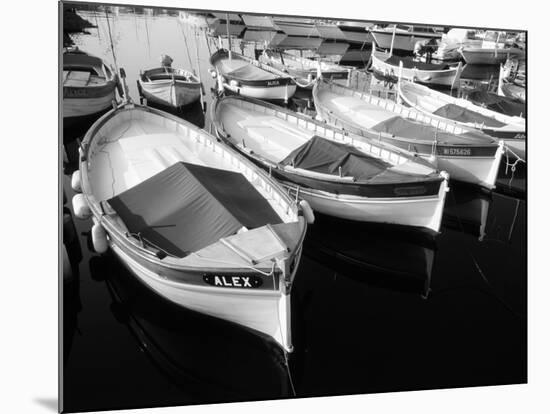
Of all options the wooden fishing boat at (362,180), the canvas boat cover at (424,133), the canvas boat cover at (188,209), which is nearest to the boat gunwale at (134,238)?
the canvas boat cover at (188,209)

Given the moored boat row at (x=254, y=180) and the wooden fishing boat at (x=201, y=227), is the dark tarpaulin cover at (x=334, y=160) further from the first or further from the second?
the wooden fishing boat at (x=201, y=227)

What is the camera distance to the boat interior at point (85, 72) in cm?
1188

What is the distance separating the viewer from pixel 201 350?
5.67 metres

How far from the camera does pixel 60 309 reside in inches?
183

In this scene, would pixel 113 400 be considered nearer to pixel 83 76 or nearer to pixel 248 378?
pixel 248 378

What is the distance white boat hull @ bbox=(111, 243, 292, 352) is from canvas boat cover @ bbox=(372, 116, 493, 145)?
7.05m

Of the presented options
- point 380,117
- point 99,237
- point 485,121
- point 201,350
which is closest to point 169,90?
point 380,117

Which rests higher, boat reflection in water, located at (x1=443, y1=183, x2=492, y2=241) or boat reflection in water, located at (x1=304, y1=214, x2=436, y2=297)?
boat reflection in water, located at (x1=443, y1=183, x2=492, y2=241)

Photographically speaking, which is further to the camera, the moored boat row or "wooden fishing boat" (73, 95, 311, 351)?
the moored boat row

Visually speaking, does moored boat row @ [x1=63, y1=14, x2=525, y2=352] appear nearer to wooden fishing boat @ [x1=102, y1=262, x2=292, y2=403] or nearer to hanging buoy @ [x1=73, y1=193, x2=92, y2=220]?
hanging buoy @ [x1=73, y1=193, x2=92, y2=220]

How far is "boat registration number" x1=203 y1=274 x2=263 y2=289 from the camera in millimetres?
4949

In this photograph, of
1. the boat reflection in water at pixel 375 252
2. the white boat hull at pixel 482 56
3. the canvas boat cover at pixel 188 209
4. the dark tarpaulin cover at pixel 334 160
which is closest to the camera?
the canvas boat cover at pixel 188 209

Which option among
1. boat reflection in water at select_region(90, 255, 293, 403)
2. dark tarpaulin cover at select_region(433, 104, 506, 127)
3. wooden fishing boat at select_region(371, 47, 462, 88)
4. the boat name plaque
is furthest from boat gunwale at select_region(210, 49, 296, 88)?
boat reflection in water at select_region(90, 255, 293, 403)

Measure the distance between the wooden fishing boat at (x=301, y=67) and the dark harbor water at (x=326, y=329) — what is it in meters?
10.5
